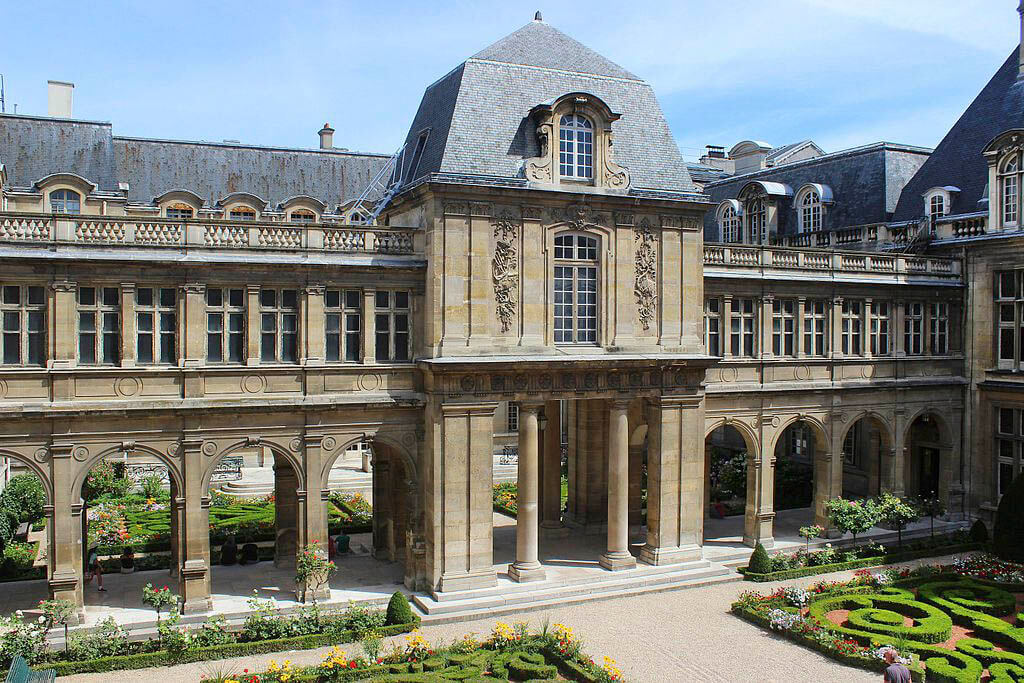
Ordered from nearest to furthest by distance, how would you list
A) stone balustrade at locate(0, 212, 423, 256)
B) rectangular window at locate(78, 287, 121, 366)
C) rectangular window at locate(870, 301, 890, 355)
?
1. stone balustrade at locate(0, 212, 423, 256)
2. rectangular window at locate(78, 287, 121, 366)
3. rectangular window at locate(870, 301, 890, 355)

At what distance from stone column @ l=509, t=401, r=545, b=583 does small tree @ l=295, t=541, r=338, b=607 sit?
6.33 m

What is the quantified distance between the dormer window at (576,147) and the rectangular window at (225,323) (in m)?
11.6

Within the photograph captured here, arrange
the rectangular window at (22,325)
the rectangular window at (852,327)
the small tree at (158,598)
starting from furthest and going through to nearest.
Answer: the rectangular window at (852,327) < the rectangular window at (22,325) < the small tree at (158,598)

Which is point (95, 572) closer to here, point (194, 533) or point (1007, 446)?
point (194, 533)

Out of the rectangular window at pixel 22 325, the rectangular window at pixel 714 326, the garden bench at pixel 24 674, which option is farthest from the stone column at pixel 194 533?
the rectangular window at pixel 714 326

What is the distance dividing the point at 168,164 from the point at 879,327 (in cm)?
3415

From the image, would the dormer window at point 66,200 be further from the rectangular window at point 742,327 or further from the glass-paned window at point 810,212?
the glass-paned window at point 810,212

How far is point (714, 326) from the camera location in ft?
115

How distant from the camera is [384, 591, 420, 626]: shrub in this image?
26.2 metres

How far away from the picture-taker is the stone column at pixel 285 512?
33312 mm

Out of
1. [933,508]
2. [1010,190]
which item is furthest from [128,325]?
[1010,190]

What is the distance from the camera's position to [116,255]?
86.8 ft

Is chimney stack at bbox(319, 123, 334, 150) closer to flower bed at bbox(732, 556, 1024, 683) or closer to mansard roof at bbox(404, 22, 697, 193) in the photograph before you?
mansard roof at bbox(404, 22, 697, 193)

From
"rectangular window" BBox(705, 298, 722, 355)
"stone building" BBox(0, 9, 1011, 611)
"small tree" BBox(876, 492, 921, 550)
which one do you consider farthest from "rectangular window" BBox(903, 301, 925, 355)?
"rectangular window" BBox(705, 298, 722, 355)
